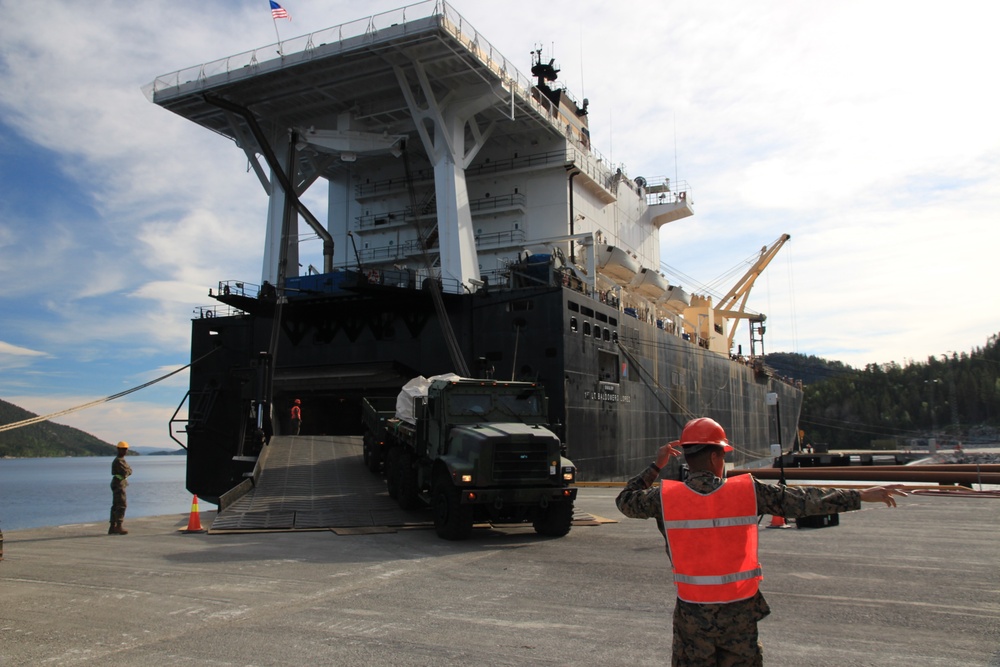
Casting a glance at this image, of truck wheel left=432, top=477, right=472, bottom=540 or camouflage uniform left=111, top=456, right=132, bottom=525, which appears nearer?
truck wheel left=432, top=477, right=472, bottom=540

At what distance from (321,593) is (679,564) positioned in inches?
196

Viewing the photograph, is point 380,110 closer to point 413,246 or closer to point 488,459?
point 413,246

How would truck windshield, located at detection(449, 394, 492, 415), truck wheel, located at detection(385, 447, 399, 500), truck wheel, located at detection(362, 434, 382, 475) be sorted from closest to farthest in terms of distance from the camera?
1. truck windshield, located at detection(449, 394, 492, 415)
2. truck wheel, located at detection(385, 447, 399, 500)
3. truck wheel, located at detection(362, 434, 382, 475)

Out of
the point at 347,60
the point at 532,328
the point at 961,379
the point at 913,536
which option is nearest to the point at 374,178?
the point at 347,60

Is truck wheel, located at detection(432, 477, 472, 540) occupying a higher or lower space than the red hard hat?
lower

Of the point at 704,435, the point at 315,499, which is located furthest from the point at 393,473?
the point at 704,435

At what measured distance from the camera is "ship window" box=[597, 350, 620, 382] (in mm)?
24750

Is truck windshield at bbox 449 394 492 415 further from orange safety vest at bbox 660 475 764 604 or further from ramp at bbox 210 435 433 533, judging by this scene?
orange safety vest at bbox 660 475 764 604

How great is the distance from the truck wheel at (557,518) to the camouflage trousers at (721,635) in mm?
8332

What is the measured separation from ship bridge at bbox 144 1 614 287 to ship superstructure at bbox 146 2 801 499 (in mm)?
77

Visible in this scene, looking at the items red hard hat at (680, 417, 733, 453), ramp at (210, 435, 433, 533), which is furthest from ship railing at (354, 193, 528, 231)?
red hard hat at (680, 417, 733, 453)

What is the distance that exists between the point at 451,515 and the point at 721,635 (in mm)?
8161

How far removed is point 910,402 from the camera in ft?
337

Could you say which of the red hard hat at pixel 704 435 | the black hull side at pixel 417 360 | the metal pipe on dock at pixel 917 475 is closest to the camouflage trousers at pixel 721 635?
the red hard hat at pixel 704 435
